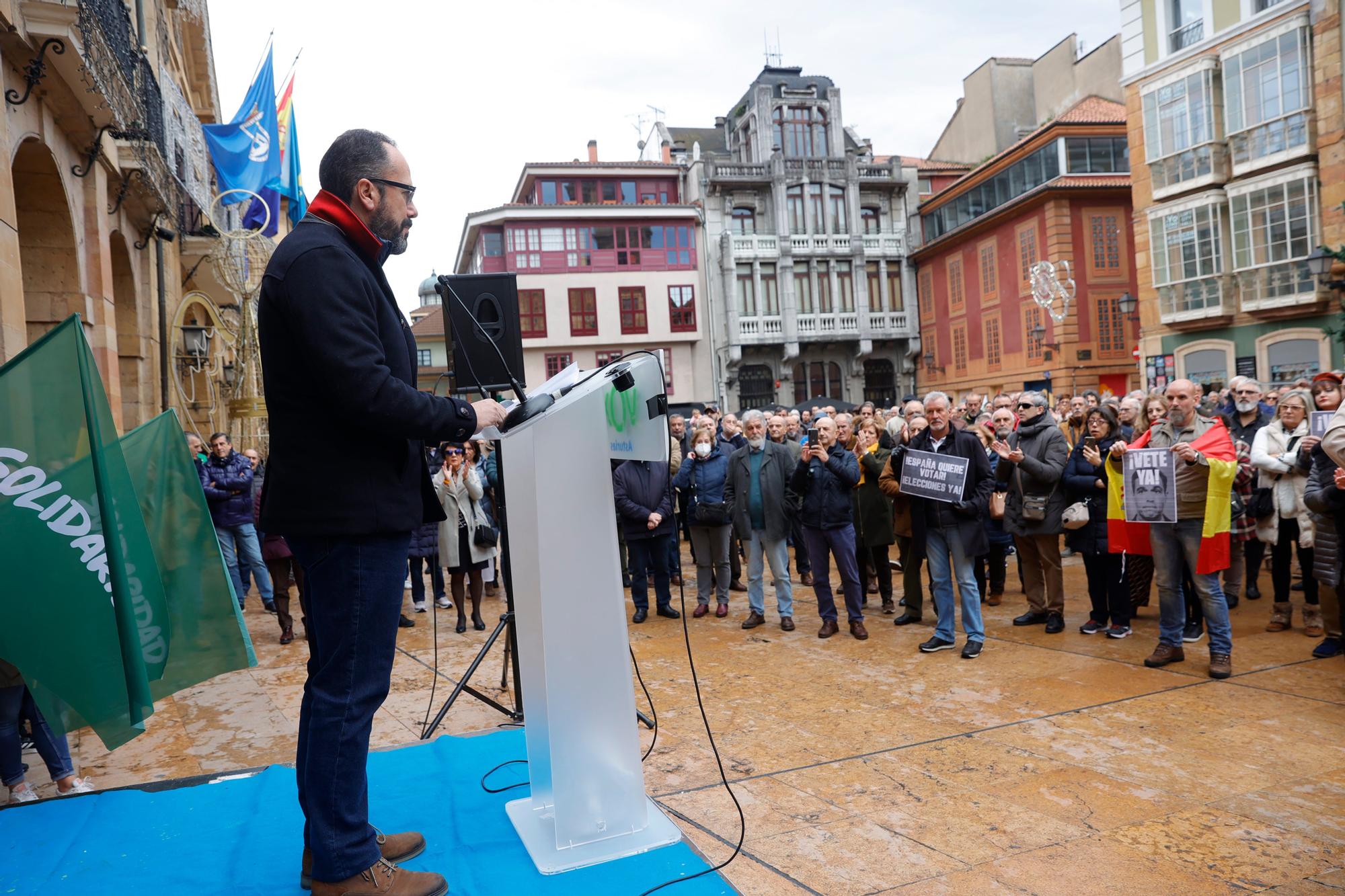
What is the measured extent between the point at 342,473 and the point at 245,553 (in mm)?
8035

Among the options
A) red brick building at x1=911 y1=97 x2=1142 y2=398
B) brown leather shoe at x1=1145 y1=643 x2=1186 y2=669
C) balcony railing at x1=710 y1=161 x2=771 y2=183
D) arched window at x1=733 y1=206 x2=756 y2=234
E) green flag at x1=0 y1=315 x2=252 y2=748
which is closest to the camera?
green flag at x1=0 y1=315 x2=252 y2=748

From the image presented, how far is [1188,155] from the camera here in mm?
23609

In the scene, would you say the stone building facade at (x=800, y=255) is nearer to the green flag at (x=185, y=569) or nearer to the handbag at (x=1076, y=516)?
the handbag at (x=1076, y=516)

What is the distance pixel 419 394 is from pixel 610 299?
34740mm

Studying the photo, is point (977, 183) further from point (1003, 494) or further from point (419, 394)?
point (419, 394)

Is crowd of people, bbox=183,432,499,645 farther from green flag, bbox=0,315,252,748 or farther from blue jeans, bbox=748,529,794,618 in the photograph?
green flag, bbox=0,315,252,748

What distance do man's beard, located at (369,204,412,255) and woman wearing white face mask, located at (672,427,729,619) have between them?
6.39 m

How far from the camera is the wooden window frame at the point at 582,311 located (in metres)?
36.3

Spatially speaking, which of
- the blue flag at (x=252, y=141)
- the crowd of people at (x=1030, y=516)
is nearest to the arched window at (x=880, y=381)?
the blue flag at (x=252, y=141)

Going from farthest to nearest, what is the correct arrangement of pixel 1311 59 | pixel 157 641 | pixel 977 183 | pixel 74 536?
pixel 977 183 < pixel 1311 59 < pixel 157 641 < pixel 74 536

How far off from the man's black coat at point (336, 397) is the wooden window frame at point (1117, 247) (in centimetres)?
3232

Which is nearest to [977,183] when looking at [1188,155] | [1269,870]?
[1188,155]

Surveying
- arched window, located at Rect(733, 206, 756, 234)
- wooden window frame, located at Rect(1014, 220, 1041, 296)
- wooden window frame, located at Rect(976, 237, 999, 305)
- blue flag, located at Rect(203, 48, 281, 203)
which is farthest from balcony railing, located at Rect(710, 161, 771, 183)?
blue flag, located at Rect(203, 48, 281, 203)

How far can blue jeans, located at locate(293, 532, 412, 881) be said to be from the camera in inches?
101
